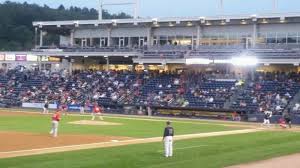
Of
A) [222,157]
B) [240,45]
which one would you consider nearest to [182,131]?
[222,157]

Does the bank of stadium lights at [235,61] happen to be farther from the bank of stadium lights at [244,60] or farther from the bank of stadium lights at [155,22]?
the bank of stadium lights at [155,22]

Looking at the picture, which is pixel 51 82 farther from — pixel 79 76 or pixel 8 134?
pixel 8 134

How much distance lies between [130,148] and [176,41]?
50873 mm

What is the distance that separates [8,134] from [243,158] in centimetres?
1612

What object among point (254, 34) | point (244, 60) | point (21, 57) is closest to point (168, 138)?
point (244, 60)

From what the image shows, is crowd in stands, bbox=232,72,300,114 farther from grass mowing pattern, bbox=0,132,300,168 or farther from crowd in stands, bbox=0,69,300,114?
grass mowing pattern, bbox=0,132,300,168

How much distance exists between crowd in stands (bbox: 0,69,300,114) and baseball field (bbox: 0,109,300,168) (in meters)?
21.7

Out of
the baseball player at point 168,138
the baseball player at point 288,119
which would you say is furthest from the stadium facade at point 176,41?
the baseball player at point 168,138

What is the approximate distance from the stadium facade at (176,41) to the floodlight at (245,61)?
0.55ft

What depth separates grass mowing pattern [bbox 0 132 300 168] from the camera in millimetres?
23828

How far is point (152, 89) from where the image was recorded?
242 feet

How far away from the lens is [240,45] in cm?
7462

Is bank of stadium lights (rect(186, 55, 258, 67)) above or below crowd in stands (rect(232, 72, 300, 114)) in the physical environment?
above

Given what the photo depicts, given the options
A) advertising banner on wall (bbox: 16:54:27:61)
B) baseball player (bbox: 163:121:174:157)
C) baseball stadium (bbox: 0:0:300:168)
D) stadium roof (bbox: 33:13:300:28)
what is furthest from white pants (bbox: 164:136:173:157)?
advertising banner on wall (bbox: 16:54:27:61)
